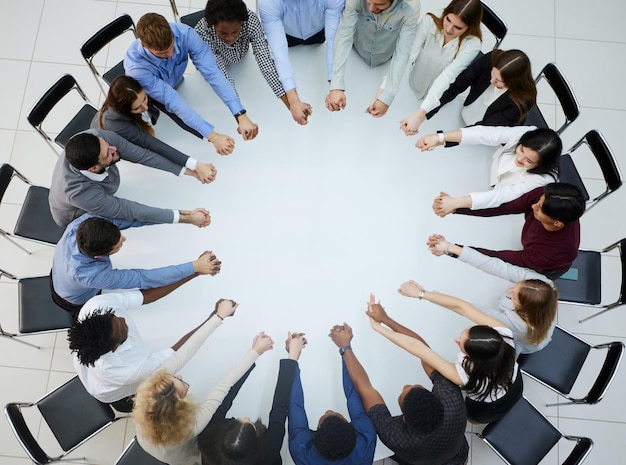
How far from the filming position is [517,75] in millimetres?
2408

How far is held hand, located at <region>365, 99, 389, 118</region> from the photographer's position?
2.67 m

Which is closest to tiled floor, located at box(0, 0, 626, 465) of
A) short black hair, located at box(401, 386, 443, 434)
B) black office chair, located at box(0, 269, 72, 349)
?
black office chair, located at box(0, 269, 72, 349)

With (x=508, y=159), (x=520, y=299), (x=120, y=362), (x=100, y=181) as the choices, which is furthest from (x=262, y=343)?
(x=508, y=159)

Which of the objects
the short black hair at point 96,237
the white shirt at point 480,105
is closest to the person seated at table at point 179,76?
→ the short black hair at point 96,237

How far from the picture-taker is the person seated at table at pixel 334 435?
2066 mm

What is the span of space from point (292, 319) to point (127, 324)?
2.53 feet

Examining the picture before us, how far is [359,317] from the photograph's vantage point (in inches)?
96.8

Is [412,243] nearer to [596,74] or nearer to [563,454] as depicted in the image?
[563,454]

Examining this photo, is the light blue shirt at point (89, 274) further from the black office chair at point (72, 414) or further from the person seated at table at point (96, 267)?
the black office chair at point (72, 414)

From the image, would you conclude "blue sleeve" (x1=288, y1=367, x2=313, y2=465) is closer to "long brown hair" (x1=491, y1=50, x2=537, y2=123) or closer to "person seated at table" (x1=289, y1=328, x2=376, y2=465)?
"person seated at table" (x1=289, y1=328, x2=376, y2=465)

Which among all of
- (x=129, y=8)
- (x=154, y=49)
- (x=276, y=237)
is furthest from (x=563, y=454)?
(x=129, y=8)

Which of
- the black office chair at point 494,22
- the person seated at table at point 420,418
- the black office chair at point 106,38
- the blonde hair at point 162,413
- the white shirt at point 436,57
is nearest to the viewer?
the blonde hair at point 162,413

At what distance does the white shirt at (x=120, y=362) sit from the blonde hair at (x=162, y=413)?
155 millimetres

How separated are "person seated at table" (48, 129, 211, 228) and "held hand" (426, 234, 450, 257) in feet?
3.77
